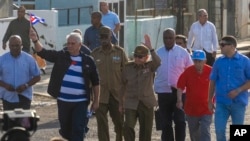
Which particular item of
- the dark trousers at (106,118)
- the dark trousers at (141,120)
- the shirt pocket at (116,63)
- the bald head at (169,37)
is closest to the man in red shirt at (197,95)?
the dark trousers at (141,120)

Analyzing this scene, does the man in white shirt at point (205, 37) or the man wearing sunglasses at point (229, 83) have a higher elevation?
the man in white shirt at point (205, 37)

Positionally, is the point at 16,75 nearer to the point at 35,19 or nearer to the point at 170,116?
the point at 170,116

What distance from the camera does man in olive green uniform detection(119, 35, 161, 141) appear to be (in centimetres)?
1276

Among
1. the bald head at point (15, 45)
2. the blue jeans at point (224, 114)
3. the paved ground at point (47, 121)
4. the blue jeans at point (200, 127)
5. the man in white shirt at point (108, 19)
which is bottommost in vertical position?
the paved ground at point (47, 121)

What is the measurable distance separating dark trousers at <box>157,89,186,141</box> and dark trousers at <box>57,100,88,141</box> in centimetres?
176

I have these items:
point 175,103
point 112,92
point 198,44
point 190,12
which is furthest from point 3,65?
point 190,12

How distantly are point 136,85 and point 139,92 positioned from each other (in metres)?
0.11

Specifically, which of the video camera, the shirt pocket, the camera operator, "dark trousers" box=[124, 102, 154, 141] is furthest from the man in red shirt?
the camera operator

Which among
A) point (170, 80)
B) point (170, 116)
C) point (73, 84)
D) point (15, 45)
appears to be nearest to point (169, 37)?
point (170, 80)

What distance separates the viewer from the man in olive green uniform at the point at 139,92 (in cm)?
1276

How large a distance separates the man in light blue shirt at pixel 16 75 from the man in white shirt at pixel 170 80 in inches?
76.5

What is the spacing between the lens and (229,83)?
12000 millimetres

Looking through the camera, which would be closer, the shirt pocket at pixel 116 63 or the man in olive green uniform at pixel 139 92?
Result: the man in olive green uniform at pixel 139 92

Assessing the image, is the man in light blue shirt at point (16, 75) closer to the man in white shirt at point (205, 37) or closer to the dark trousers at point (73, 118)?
the dark trousers at point (73, 118)
